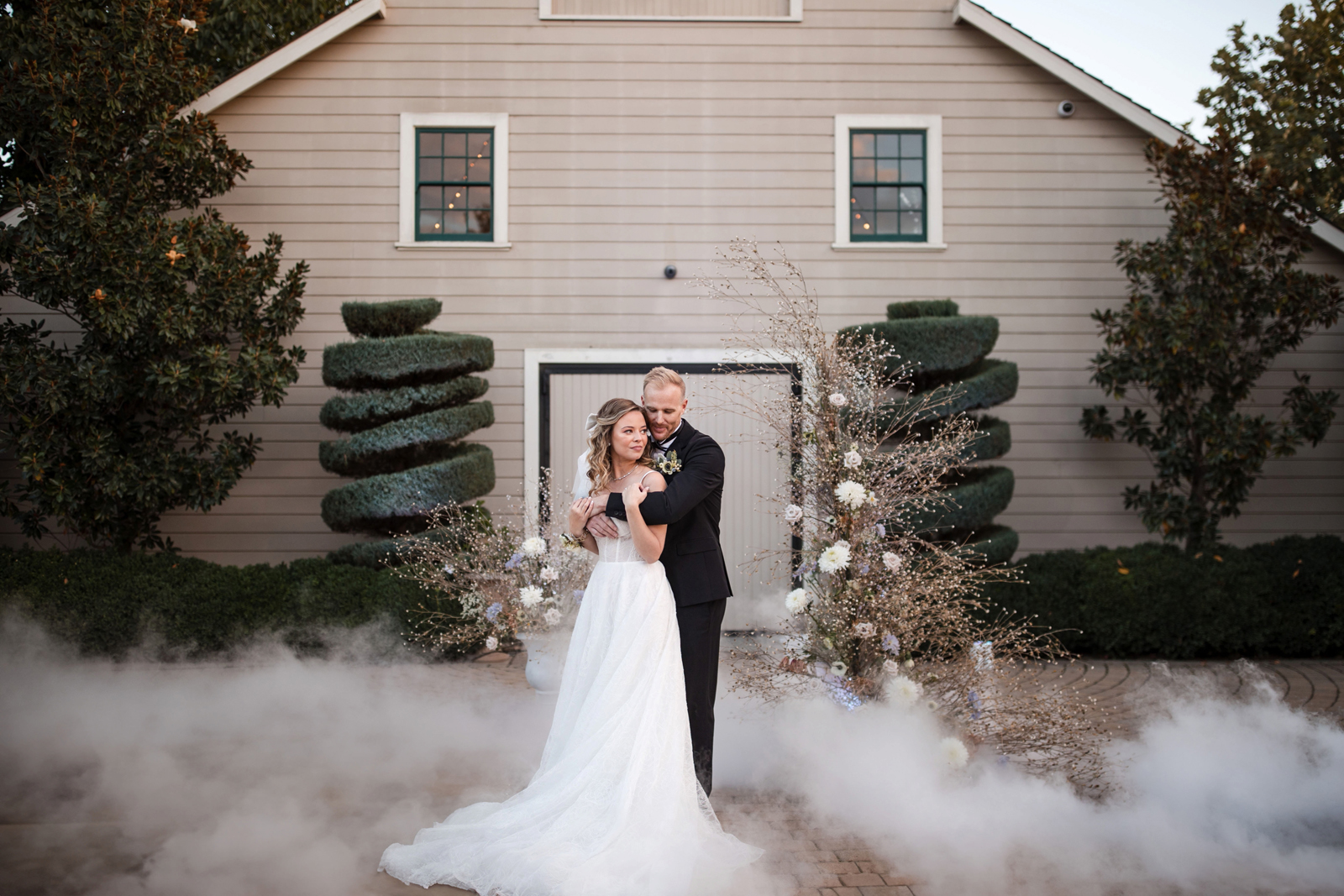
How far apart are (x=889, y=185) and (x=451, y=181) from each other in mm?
4151

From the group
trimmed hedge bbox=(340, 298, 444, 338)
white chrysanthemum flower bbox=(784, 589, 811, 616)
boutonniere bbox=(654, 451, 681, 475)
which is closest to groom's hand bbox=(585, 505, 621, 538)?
boutonniere bbox=(654, 451, 681, 475)

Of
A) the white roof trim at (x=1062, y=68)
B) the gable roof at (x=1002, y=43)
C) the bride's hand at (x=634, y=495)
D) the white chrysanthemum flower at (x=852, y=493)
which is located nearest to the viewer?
the bride's hand at (x=634, y=495)

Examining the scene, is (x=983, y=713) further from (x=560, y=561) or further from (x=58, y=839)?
(x=58, y=839)

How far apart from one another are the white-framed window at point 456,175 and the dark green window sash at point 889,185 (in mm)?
3327

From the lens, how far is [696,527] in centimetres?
402

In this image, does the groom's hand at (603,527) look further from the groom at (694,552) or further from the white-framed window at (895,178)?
the white-framed window at (895,178)

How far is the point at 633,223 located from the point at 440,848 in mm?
6517

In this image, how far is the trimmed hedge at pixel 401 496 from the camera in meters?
7.64

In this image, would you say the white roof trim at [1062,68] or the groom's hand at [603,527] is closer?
the groom's hand at [603,527]

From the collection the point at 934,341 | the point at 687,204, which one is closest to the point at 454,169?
the point at 687,204

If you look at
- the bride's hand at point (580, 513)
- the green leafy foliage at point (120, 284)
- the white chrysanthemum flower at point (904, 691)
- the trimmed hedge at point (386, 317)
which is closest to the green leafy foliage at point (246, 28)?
the green leafy foliage at point (120, 284)

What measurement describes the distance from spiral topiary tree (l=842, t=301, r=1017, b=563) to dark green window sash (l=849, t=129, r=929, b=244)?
4.58ft

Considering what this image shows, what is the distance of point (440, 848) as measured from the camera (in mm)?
3602

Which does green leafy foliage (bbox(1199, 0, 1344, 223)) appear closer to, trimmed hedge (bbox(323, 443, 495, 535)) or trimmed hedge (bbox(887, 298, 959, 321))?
trimmed hedge (bbox(887, 298, 959, 321))
